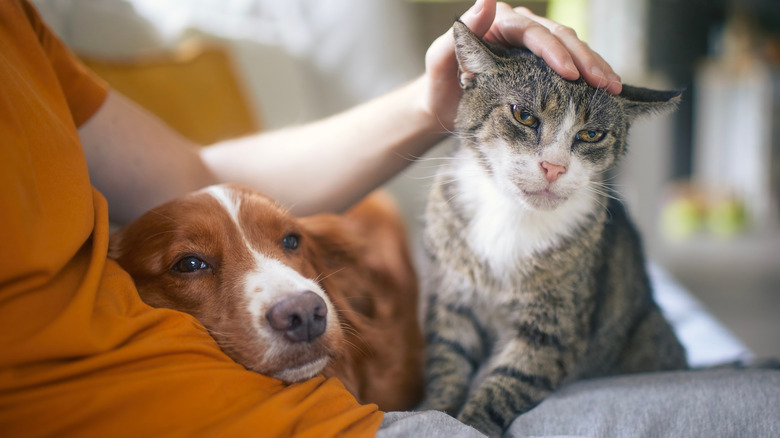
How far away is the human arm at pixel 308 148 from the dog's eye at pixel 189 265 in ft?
1.05

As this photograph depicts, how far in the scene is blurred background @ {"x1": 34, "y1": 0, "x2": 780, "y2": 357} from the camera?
189 centimetres

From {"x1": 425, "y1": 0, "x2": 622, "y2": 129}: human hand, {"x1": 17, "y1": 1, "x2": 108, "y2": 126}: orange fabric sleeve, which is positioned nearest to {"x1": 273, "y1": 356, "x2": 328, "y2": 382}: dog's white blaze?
{"x1": 425, "y1": 0, "x2": 622, "y2": 129}: human hand

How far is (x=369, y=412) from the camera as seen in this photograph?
86cm

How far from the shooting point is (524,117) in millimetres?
1090

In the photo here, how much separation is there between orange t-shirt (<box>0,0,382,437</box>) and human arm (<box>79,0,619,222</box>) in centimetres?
29

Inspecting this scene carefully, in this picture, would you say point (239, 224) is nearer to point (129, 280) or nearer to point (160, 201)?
point (129, 280)

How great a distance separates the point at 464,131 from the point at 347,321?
1.57 feet

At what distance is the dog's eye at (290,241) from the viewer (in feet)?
3.50

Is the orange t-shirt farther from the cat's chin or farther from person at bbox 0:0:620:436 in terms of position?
the cat's chin

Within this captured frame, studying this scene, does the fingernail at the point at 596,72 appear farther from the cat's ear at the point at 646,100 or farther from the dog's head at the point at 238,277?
the dog's head at the point at 238,277

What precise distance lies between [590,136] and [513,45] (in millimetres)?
248

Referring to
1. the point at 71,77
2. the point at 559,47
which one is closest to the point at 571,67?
the point at 559,47

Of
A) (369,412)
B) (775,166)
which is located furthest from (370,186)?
(775,166)

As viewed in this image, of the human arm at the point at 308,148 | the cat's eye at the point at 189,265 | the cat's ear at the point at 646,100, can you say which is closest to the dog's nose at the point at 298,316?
the cat's eye at the point at 189,265
